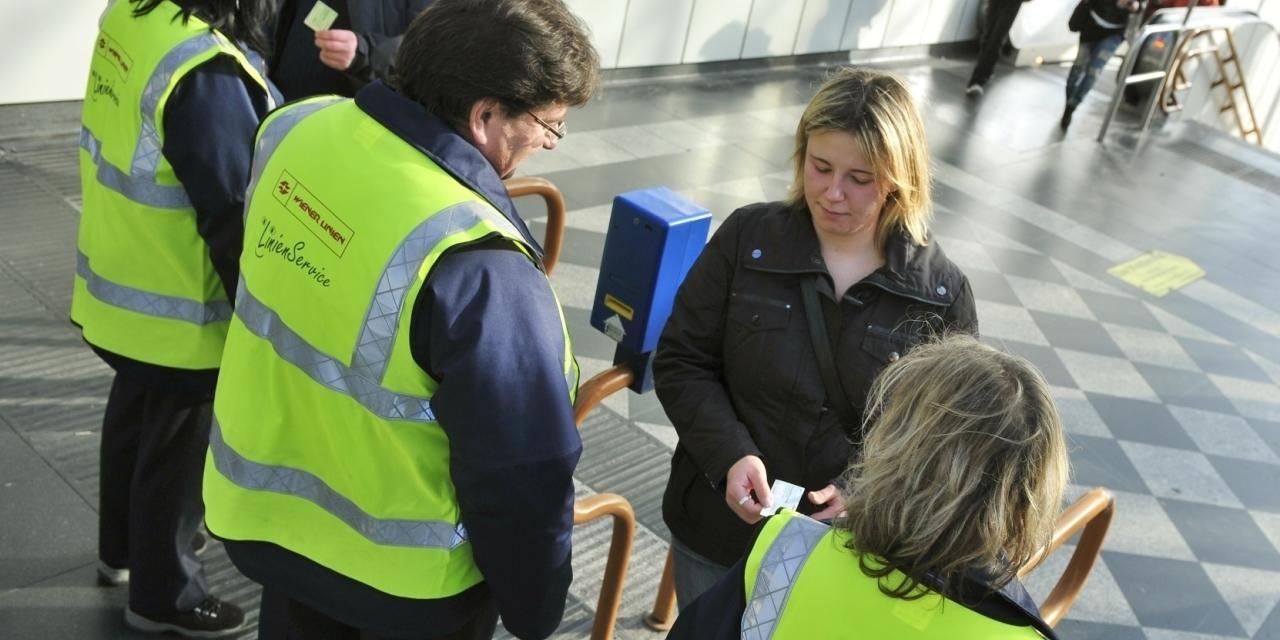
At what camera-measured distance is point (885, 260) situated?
2451mm

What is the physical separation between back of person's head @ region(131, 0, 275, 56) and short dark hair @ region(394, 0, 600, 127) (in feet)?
2.54

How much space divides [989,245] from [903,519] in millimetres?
5815

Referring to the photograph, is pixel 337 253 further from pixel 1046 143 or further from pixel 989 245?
pixel 1046 143

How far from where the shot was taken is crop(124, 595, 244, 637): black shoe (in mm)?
2988

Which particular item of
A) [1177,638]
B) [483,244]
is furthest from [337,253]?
[1177,638]

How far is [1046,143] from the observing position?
9469 mm

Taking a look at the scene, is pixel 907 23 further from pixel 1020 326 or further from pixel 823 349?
pixel 823 349

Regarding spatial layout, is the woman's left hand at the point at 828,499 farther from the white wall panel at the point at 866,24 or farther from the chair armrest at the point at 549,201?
the white wall panel at the point at 866,24

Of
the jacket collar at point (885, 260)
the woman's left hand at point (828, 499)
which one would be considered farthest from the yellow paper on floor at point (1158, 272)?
the woman's left hand at point (828, 499)

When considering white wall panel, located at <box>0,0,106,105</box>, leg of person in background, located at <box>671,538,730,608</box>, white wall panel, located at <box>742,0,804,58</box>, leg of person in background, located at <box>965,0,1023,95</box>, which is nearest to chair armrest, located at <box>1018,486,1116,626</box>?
leg of person in background, located at <box>671,538,730,608</box>

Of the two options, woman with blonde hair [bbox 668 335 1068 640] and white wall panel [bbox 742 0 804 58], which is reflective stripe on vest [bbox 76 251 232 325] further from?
white wall panel [bbox 742 0 804 58]

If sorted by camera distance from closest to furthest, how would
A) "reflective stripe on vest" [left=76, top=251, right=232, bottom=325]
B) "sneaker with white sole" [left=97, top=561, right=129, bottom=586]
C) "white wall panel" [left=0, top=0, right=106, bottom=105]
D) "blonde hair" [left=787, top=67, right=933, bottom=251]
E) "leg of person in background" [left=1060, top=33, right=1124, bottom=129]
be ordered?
"blonde hair" [left=787, top=67, right=933, bottom=251], "reflective stripe on vest" [left=76, top=251, right=232, bottom=325], "sneaker with white sole" [left=97, top=561, right=129, bottom=586], "white wall panel" [left=0, top=0, right=106, bottom=105], "leg of person in background" [left=1060, top=33, right=1124, bottom=129]

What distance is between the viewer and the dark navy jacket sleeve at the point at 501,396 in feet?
5.96

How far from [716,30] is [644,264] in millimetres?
6703
